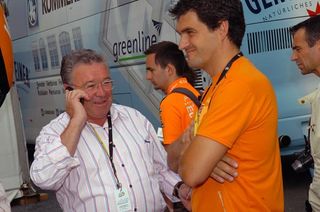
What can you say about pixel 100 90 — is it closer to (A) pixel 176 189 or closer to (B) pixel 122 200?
(B) pixel 122 200

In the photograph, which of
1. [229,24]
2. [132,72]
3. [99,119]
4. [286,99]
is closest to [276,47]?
[286,99]

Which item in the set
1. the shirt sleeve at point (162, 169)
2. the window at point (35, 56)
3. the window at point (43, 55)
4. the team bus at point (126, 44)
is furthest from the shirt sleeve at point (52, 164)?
the window at point (35, 56)

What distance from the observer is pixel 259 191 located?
7.64 ft

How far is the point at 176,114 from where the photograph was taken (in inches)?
160

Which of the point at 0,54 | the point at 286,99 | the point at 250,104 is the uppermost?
the point at 0,54

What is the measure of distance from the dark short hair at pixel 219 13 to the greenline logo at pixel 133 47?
472 cm

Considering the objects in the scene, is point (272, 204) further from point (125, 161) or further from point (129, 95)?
point (129, 95)

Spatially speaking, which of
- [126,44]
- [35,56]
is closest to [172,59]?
[126,44]

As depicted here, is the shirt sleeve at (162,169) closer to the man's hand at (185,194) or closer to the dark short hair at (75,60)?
the man's hand at (185,194)

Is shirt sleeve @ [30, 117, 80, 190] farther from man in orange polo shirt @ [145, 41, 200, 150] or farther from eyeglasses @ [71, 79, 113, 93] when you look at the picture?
man in orange polo shirt @ [145, 41, 200, 150]

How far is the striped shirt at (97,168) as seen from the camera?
9.23ft

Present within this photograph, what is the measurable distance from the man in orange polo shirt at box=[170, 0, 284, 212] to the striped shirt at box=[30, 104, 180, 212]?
2.13 ft

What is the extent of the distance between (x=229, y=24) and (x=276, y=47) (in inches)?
166

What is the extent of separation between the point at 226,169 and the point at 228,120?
8.1 inches
